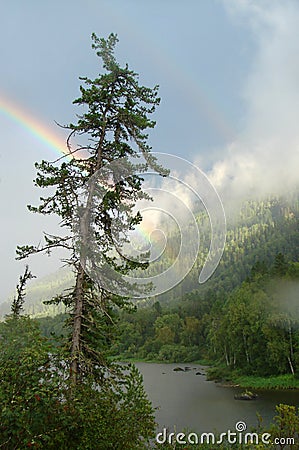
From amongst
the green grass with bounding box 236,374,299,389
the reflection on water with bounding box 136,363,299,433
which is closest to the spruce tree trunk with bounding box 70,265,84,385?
the reflection on water with bounding box 136,363,299,433

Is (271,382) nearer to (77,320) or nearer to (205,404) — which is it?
(205,404)

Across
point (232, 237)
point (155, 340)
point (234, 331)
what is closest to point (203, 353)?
point (155, 340)

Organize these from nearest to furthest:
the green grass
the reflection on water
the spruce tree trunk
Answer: the spruce tree trunk, the reflection on water, the green grass

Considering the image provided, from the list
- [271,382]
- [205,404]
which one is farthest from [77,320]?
[271,382]

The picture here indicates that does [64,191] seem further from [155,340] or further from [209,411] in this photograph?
[155,340]

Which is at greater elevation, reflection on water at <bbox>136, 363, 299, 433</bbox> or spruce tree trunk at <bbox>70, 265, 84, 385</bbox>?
spruce tree trunk at <bbox>70, 265, 84, 385</bbox>

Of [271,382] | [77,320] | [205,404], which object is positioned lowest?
[205,404]

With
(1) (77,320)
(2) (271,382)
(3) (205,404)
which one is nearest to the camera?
(1) (77,320)

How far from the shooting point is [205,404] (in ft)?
98.0

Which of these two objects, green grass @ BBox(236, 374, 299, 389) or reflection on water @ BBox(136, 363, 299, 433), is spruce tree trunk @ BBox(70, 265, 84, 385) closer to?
reflection on water @ BBox(136, 363, 299, 433)

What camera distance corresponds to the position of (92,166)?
1023 cm

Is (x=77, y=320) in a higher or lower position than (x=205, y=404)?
higher

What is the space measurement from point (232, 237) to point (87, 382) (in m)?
178

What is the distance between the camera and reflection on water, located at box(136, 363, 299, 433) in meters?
22.5
